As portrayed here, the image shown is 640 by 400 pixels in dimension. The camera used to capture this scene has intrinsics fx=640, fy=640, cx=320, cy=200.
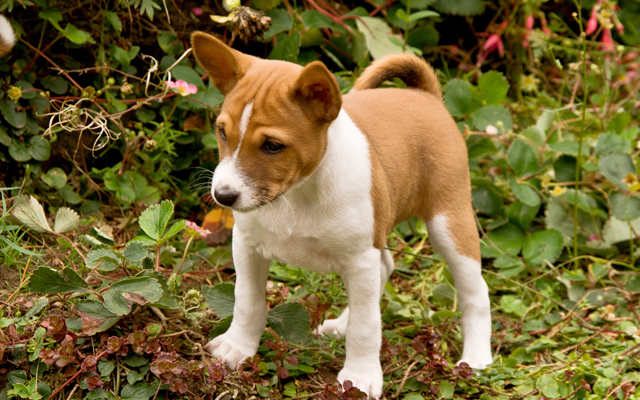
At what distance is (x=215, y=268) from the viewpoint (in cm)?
425

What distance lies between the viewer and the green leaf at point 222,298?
3.51 m

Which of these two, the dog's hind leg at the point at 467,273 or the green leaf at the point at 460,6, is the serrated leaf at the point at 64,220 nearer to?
the dog's hind leg at the point at 467,273

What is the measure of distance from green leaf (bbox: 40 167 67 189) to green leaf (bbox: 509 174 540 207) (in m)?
3.24

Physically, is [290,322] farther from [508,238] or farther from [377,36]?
[377,36]

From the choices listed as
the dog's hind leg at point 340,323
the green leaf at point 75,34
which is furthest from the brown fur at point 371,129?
the green leaf at point 75,34

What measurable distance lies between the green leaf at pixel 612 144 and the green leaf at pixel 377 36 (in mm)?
1757

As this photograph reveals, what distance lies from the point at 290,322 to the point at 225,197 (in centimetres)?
112

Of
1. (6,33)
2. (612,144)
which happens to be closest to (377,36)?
(612,144)

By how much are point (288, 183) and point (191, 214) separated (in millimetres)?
2251

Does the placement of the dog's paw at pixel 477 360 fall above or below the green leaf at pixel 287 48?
below

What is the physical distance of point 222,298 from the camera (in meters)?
3.54

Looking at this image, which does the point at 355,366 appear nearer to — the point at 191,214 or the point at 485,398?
the point at 485,398

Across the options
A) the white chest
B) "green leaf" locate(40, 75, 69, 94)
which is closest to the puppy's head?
the white chest

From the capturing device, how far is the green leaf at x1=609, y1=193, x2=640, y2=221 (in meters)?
4.79
